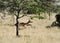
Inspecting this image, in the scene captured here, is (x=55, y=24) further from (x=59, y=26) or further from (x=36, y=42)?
(x=36, y=42)

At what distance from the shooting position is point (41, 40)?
723 inches

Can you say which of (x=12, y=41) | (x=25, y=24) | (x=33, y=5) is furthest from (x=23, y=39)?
(x=25, y=24)

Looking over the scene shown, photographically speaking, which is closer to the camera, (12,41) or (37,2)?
(12,41)

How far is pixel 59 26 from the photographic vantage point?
1104 inches

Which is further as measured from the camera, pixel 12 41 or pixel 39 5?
pixel 39 5

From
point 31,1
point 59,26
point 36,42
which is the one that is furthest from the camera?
point 59,26

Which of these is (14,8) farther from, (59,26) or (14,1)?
(59,26)

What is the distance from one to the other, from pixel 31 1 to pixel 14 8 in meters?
1.82

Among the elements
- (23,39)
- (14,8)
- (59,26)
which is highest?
(14,8)

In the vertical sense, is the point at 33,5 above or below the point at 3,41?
above

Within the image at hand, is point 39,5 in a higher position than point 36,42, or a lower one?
higher

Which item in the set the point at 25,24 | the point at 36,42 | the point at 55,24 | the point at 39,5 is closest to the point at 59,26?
the point at 55,24

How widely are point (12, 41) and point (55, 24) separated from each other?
11.8m

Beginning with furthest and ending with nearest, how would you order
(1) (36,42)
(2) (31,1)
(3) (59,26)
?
(3) (59,26) < (2) (31,1) < (1) (36,42)
